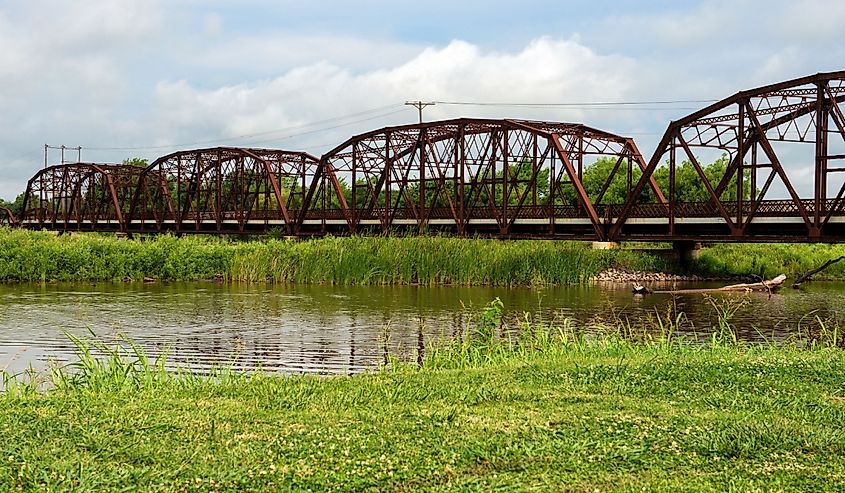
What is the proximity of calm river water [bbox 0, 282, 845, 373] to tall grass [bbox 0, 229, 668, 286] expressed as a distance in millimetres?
1573

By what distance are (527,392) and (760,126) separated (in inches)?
991

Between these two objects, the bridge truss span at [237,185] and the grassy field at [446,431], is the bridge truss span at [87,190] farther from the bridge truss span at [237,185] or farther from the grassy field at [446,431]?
the grassy field at [446,431]

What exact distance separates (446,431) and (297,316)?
17360 millimetres

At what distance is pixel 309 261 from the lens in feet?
128

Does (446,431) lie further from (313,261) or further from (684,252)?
(684,252)

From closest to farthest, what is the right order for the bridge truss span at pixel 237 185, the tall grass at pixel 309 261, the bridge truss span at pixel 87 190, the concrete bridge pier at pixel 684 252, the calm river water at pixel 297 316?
the calm river water at pixel 297 316, the tall grass at pixel 309 261, the concrete bridge pier at pixel 684 252, the bridge truss span at pixel 237 185, the bridge truss span at pixel 87 190

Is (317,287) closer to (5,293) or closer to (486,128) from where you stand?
(5,293)

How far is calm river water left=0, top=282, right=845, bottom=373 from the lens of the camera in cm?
1839

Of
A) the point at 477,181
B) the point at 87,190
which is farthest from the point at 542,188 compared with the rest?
the point at 87,190

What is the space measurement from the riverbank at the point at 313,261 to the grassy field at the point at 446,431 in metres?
25.5

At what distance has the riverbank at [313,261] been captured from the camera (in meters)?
37.9

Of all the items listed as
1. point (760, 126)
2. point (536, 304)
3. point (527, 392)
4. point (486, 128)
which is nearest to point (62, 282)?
point (536, 304)

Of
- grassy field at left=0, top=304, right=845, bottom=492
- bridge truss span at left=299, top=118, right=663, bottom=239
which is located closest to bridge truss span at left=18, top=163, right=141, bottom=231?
bridge truss span at left=299, top=118, right=663, bottom=239

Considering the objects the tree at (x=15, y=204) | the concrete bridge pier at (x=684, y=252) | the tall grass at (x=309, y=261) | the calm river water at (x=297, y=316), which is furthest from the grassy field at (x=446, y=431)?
the tree at (x=15, y=204)
